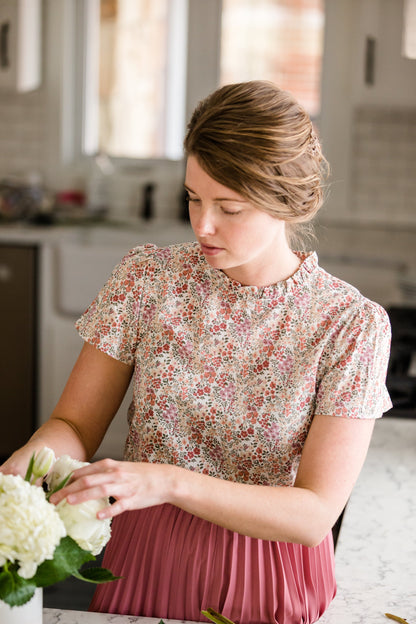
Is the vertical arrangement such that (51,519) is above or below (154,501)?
above

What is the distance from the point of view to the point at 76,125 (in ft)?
14.6

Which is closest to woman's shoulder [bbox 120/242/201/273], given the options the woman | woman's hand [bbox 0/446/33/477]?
the woman

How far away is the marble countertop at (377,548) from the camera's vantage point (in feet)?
4.00

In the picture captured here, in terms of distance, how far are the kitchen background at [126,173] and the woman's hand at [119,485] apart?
2726 millimetres

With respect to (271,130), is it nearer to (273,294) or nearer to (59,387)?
(273,294)

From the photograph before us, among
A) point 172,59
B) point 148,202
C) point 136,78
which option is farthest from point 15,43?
point 148,202

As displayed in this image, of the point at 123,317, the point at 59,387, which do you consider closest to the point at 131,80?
the point at 59,387

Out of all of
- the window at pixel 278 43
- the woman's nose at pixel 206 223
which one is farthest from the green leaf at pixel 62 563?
the window at pixel 278 43

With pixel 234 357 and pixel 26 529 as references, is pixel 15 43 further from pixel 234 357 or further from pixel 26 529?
pixel 26 529

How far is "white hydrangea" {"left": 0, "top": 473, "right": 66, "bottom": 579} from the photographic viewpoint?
0.87 metres

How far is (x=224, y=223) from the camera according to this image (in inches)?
51.1

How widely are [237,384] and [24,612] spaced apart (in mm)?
561

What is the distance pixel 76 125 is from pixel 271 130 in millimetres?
3389

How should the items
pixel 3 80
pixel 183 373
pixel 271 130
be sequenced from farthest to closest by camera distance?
pixel 3 80
pixel 183 373
pixel 271 130
